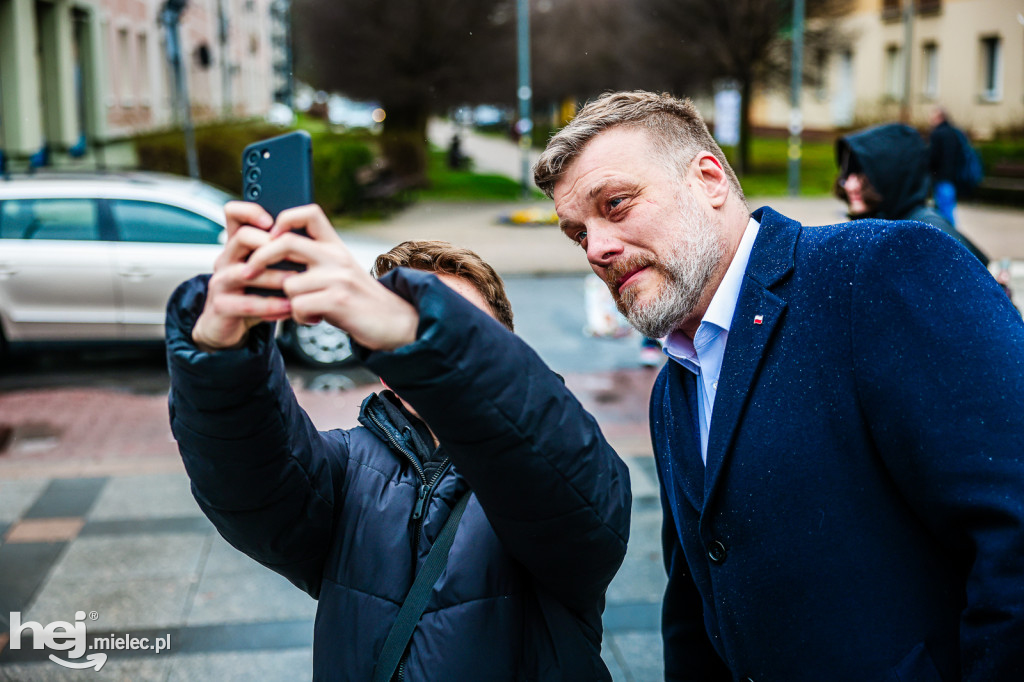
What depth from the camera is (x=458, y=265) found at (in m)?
1.90

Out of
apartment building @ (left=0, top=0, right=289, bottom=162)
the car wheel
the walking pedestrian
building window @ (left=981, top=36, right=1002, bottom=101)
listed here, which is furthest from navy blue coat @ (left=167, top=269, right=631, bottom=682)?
building window @ (left=981, top=36, right=1002, bottom=101)

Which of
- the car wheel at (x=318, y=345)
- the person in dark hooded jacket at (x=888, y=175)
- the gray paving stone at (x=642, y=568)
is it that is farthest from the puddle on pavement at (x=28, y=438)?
the person in dark hooded jacket at (x=888, y=175)

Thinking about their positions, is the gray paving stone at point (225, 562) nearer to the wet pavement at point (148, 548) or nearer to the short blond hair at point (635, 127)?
the wet pavement at point (148, 548)

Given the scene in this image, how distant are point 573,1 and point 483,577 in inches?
2063

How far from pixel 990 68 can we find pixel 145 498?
28.1 meters

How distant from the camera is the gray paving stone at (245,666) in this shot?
3561mm

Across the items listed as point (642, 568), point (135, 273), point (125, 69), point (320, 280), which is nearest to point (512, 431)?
point (320, 280)

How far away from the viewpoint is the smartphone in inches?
43.4

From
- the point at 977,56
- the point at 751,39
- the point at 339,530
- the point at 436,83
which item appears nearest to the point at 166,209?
the point at 339,530

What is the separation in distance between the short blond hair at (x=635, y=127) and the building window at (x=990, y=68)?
94.0 ft

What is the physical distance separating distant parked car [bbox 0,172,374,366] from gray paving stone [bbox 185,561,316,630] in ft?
12.5

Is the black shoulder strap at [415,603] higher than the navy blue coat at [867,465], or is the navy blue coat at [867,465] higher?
the navy blue coat at [867,465]

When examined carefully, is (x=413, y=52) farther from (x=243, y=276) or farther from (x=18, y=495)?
(x=243, y=276)

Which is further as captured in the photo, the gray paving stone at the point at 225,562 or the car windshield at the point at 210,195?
the car windshield at the point at 210,195
